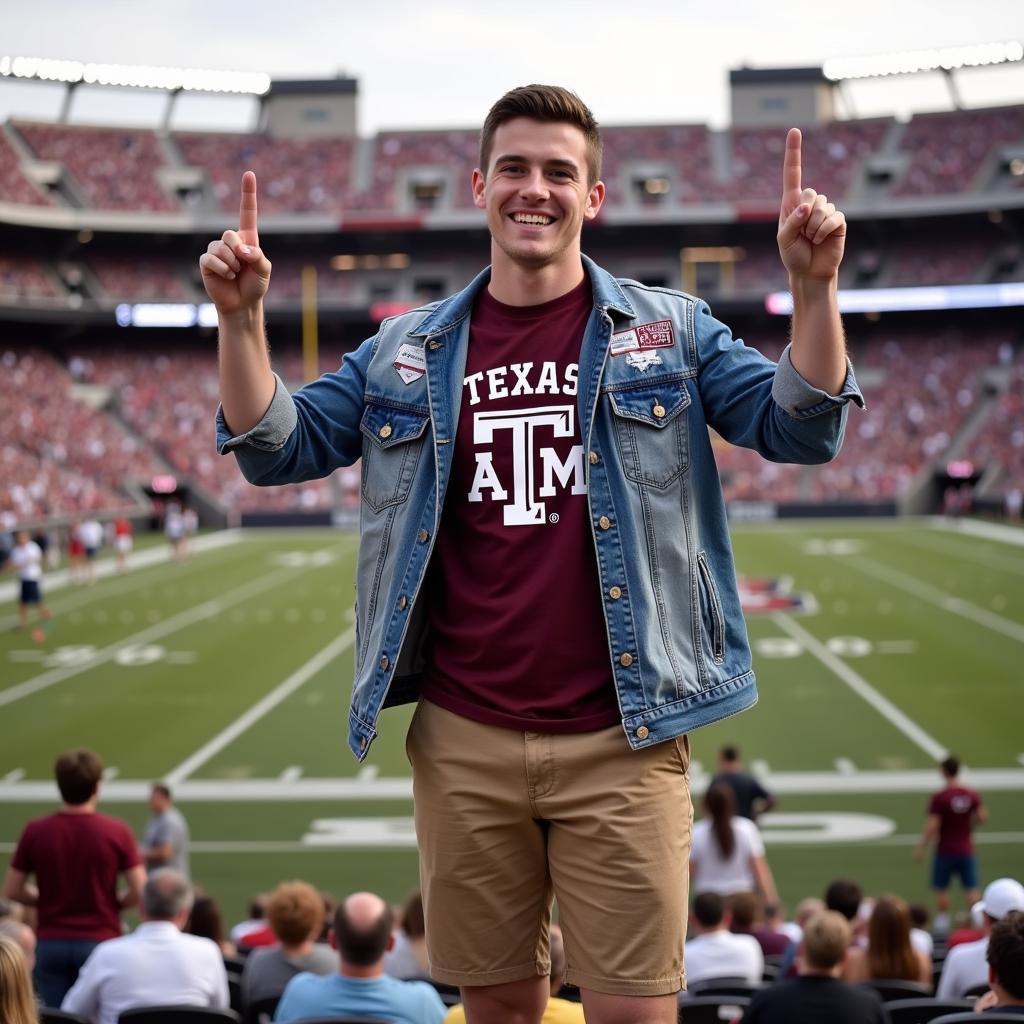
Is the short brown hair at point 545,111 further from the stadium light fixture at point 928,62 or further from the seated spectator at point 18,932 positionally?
the stadium light fixture at point 928,62

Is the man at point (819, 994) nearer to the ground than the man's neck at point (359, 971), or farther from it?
nearer to the ground

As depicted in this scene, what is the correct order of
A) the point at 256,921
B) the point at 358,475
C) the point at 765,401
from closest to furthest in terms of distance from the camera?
the point at 765,401 < the point at 256,921 < the point at 358,475

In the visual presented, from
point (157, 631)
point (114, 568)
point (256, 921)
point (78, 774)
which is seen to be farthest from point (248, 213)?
point (114, 568)

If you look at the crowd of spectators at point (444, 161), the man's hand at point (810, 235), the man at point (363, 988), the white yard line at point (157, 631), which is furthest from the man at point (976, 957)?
the crowd of spectators at point (444, 161)

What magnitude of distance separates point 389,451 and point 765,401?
2.44 feet

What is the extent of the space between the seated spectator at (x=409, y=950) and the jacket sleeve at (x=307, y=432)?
4.06 m

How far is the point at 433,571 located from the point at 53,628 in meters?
22.0

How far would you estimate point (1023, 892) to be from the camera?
5988mm

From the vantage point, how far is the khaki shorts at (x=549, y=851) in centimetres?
258

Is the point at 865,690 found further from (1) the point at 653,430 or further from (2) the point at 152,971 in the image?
(1) the point at 653,430

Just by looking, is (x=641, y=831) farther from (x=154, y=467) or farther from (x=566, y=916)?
(x=154, y=467)

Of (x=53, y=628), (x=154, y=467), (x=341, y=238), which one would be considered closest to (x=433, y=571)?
(x=53, y=628)

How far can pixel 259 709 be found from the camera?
56.2ft

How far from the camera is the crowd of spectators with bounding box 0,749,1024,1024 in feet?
15.3
